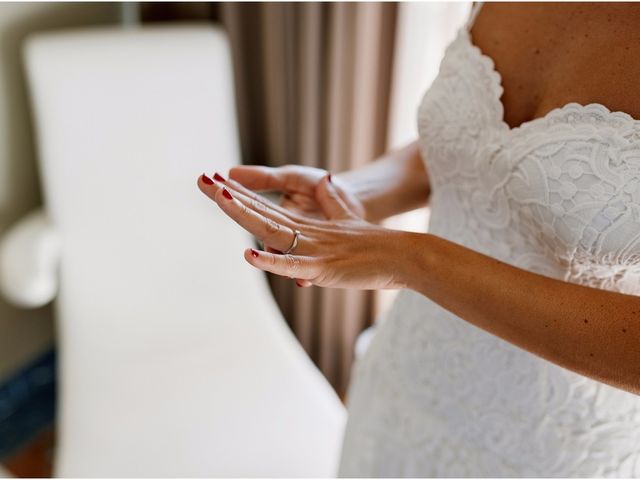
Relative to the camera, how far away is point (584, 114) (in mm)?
700

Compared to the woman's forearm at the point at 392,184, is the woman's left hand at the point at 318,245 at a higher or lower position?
higher

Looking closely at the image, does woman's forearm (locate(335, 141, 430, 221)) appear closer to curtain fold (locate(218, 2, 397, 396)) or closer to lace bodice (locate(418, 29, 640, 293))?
lace bodice (locate(418, 29, 640, 293))

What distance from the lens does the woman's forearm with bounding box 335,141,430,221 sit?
948 millimetres

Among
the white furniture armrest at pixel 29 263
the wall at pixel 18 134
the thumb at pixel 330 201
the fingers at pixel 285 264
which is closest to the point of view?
the fingers at pixel 285 264

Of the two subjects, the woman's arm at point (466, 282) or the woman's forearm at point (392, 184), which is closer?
the woman's arm at point (466, 282)

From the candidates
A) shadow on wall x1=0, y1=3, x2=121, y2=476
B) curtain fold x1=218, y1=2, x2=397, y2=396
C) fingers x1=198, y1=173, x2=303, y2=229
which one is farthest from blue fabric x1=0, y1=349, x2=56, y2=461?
fingers x1=198, y1=173, x2=303, y2=229

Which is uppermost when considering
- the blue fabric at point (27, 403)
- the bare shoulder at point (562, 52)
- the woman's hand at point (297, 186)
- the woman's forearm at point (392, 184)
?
the bare shoulder at point (562, 52)

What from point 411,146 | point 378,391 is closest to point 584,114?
point 411,146

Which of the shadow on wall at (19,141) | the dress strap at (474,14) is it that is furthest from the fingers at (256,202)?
the shadow on wall at (19,141)

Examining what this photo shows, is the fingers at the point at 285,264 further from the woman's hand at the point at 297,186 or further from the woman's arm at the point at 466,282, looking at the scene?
the woman's hand at the point at 297,186

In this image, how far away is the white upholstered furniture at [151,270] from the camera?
134 centimetres

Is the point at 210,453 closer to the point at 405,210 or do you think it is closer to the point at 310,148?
the point at 405,210

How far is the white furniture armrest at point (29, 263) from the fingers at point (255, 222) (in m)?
0.94

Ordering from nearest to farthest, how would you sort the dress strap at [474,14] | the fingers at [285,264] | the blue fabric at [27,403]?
the fingers at [285,264] < the dress strap at [474,14] < the blue fabric at [27,403]
